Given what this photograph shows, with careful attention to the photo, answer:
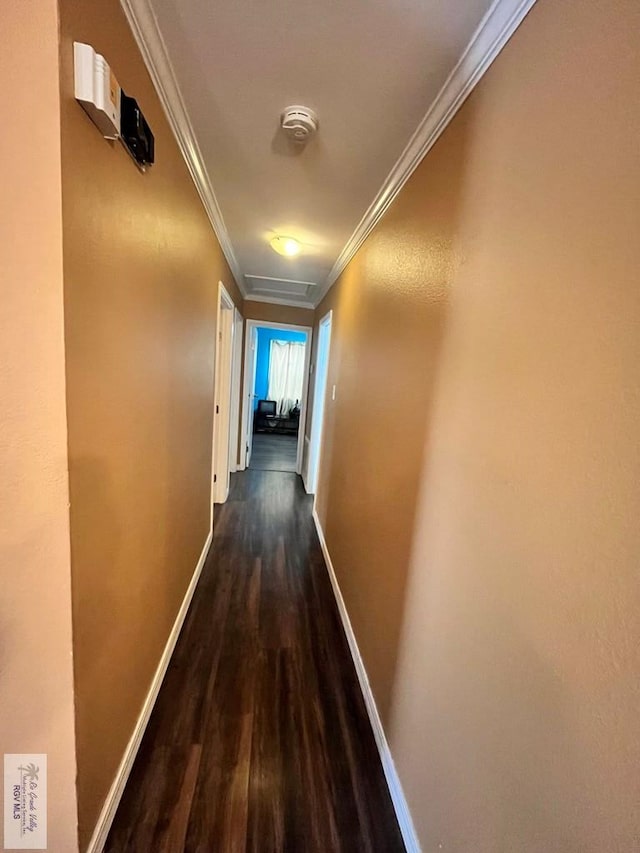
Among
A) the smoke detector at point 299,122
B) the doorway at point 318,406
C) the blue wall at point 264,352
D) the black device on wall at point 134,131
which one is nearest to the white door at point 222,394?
the doorway at point 318,406

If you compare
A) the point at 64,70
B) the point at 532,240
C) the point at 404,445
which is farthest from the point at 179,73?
the point at 404,445

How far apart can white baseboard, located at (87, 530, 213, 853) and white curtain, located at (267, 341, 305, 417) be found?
6.71m

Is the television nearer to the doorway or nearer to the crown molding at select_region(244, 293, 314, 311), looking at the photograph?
the crown molding at select_region(244, 293, 314, 311)

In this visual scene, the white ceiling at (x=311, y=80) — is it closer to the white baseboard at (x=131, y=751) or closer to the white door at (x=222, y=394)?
the white door at (x=222, y=394)

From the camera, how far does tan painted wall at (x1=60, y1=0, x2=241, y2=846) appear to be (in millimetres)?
824

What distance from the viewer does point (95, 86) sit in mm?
779

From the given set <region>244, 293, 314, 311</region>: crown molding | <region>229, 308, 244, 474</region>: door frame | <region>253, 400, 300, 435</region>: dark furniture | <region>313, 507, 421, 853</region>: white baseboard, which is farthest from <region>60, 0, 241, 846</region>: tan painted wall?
<region>253, 400, 300, 435</region>: dark furniture

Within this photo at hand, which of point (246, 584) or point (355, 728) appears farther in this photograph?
point (246, 584)

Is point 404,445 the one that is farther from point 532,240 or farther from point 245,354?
point 245,354

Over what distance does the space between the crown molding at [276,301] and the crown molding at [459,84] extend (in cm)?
304

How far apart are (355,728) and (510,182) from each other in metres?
2.02

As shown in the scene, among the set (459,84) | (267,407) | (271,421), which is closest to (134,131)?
(459,84)

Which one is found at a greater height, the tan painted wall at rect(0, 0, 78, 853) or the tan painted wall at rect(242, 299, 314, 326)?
the tan painted wall at rect(242, 299, 314, 326)

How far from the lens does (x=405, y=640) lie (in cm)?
131
